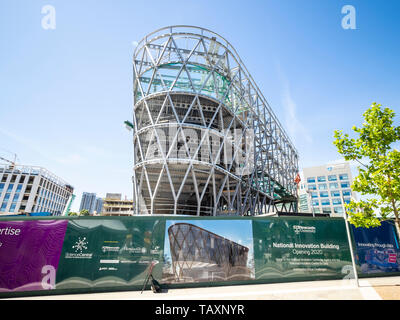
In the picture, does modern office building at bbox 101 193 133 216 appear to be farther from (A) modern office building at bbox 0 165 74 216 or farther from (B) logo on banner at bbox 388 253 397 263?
(B) logo on banner at bbox 388 253 397 263

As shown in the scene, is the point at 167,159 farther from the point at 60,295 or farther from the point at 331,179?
the point at 331,179

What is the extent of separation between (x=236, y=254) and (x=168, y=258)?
283 centimetres

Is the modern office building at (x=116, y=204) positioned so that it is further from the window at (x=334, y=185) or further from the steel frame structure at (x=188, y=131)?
the window at (x=334, y=185)

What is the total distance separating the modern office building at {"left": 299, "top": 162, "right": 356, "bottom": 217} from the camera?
2847 inches

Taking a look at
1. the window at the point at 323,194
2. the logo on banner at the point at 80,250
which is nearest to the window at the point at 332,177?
the window at the point at 323,194

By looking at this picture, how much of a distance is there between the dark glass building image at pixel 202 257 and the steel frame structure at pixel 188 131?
13.6 m

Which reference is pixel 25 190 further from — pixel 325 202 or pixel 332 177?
pixel 332 177

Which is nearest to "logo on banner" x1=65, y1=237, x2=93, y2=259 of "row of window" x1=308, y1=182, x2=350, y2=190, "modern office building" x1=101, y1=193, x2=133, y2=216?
"modern office building" x1=101, y1=193, x2=133, y2=216

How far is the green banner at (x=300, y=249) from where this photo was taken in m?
8.77

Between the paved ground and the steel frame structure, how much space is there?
14689 mm

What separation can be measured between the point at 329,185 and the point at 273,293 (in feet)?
274

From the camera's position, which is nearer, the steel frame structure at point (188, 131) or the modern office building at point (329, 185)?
the steel frame structure at point (188, 131)

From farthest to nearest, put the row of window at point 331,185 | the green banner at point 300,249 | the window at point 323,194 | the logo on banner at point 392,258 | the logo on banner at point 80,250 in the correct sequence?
the window at point 323,194 < the row of window at point 331,185 < the logo on banner at point 392,258 < the green banner at point 300,249 < the logo on banner at point 80,250

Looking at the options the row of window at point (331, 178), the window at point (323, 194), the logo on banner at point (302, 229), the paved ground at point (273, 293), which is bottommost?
the paved ground at point (273, 293)
